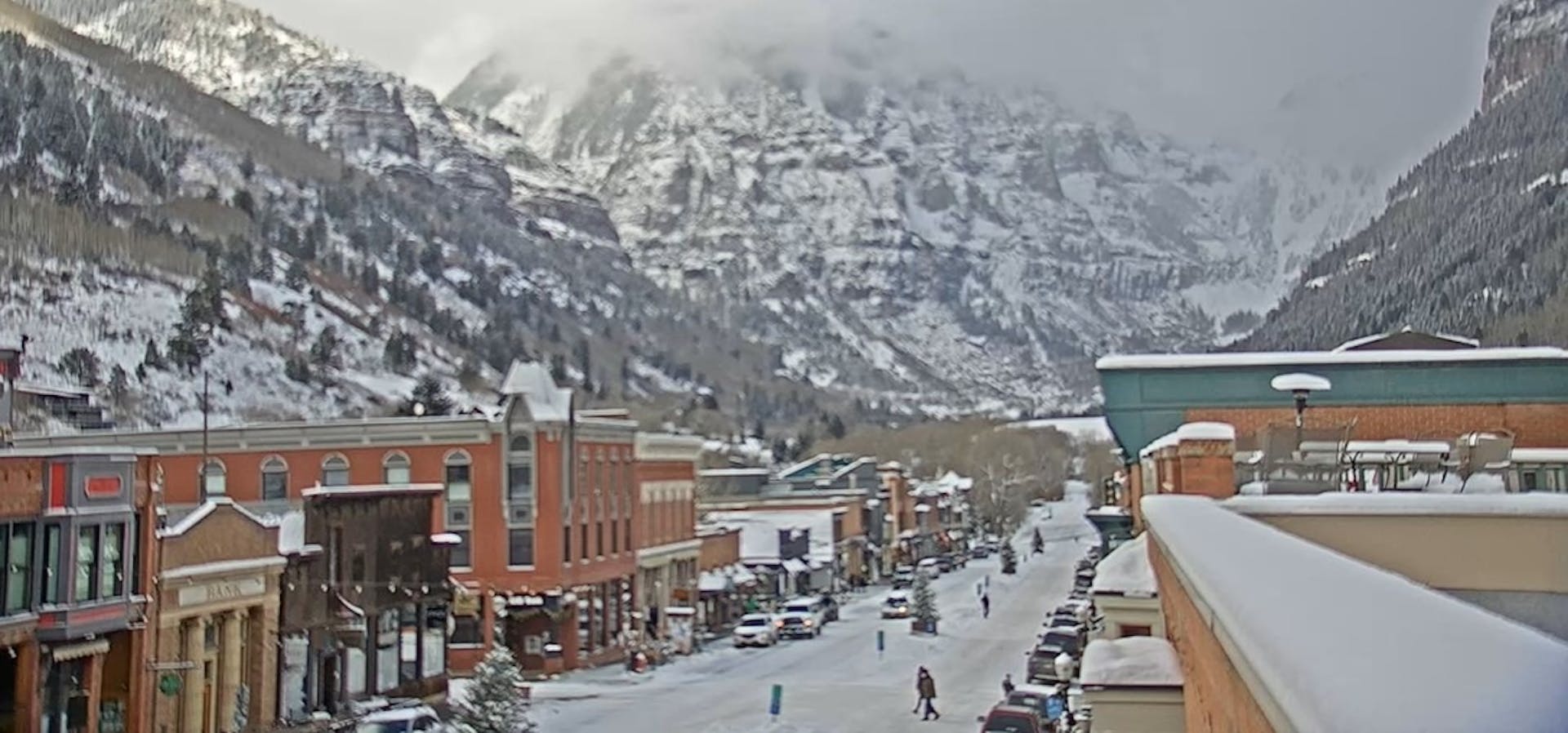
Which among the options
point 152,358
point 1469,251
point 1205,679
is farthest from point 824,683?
point 1469,251

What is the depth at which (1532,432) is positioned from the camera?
2208 centimetres

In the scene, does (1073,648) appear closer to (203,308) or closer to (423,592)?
(423,592)

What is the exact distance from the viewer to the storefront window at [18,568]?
71.7ft

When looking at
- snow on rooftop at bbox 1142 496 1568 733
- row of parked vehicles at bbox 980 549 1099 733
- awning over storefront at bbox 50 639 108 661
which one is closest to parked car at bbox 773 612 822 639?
Answer: row of parked vehicles at bbox 980 549 1099 733

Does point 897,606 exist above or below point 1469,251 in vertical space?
below

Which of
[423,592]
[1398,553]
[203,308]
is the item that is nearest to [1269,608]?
[1398,553]

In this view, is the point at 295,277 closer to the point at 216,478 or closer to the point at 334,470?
the point at 216,478

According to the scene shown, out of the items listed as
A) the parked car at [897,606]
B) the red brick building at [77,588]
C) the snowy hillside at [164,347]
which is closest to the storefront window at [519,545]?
the parked car at [897,606]

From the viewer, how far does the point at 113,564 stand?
2423cm

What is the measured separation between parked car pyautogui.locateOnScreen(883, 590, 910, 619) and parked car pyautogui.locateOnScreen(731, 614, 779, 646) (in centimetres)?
888

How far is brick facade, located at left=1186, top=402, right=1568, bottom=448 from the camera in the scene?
71.5 ft

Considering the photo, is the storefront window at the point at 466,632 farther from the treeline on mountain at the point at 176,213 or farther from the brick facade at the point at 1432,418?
the treeline on mountain at the point at 176,213

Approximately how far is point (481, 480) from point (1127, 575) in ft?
120

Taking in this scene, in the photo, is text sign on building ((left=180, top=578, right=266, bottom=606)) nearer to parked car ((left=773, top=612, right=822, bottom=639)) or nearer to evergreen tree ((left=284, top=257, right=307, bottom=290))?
parked car ((left=773, top=612, right=822, bottom=639))
